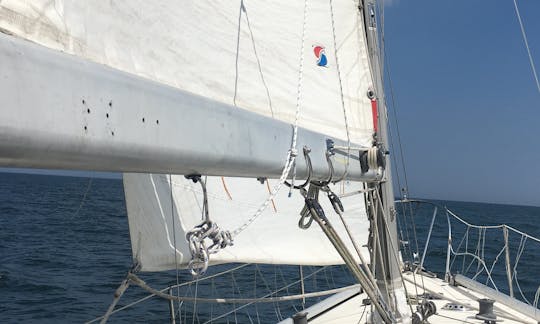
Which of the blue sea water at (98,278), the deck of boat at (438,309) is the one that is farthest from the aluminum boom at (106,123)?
the deck of boat at (438,309)

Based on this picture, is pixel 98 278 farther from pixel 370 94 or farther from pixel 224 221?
pixel 370 94

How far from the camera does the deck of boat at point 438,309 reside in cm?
349

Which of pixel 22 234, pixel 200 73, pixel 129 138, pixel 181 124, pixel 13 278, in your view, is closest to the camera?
pixel 129 138

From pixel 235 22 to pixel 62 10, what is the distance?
948 millimetres

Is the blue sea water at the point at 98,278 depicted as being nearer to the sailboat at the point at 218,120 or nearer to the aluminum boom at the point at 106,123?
the sailboat at the point at 218,120

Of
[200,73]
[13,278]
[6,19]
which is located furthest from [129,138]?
[13,278]

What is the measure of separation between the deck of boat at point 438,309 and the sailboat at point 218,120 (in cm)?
2

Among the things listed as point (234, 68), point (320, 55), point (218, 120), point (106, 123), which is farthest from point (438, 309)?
point (106, 123)

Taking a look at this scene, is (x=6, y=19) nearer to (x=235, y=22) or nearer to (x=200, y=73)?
(x=200, y=73)

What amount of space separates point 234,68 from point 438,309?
2839 mm

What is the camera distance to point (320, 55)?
8.32ft

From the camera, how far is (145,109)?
0.91 metres

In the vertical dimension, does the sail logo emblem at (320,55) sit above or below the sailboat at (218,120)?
above

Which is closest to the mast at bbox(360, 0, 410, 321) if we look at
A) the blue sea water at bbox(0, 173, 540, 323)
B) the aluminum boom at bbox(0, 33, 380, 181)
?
the blue sea water at bbox(0, 173, 540, 323)
